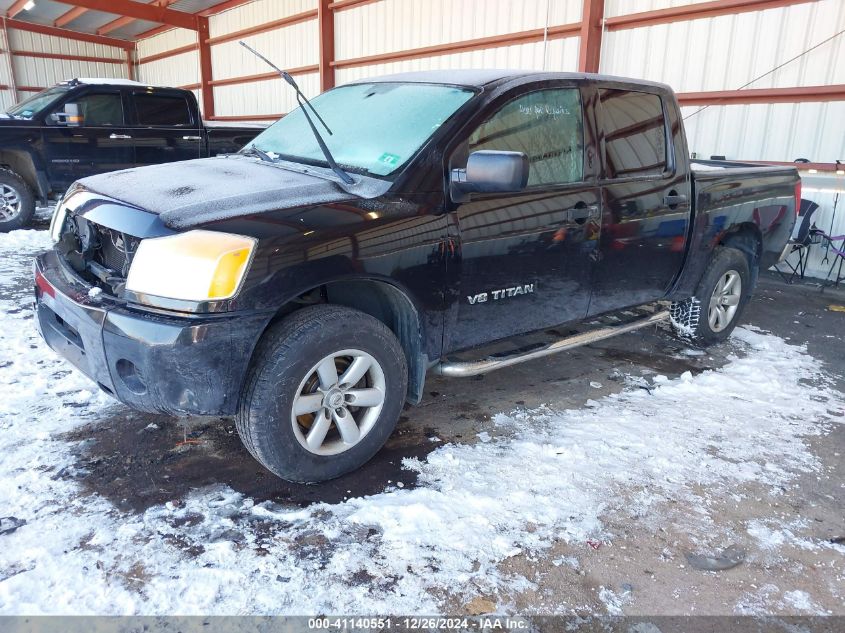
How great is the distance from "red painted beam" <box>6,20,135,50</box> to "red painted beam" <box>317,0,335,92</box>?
47.7 ft

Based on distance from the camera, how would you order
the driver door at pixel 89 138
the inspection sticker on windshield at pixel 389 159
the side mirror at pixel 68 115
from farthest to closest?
the driver door at pixel 89 138 < the side mirror at pixel 68 115 < the inspection sticker on windshield at pixel 389 159

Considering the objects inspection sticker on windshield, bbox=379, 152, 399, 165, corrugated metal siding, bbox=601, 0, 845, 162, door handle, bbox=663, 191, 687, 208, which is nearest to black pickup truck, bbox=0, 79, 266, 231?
corrugated metal siding, bbox=601, 0, 845, 162

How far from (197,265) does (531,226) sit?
1.69 metres

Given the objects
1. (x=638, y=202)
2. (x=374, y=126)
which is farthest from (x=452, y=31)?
(x=374, y=126)

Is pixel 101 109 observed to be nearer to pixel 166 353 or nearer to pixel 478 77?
pixel 478 77

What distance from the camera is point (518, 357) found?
3.30m

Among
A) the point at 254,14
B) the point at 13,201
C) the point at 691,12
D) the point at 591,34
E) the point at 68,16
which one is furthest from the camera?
the point at 68,16

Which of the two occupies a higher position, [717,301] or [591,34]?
[591,34]

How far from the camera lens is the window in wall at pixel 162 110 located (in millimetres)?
8719

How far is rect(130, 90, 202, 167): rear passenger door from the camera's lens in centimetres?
873

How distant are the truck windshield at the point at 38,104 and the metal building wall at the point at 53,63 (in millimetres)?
17773

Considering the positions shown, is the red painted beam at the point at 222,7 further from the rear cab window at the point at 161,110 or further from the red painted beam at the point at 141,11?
the rear cab window at the point at 161,110

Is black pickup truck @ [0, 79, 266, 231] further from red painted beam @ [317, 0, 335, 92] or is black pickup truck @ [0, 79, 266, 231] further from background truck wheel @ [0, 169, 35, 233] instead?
red painted beam @ [317, 0, 335, 92]

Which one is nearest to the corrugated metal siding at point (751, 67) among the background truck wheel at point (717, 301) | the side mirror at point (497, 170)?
the background truck wheel at point (717, 301)
